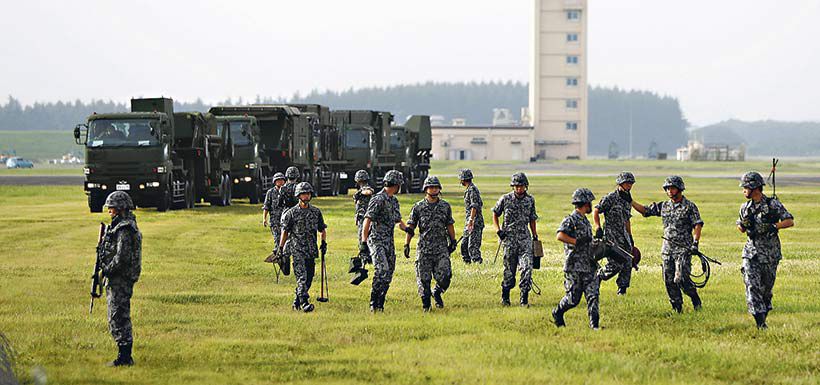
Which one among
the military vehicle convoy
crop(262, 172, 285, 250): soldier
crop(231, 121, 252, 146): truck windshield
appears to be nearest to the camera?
crop(262, 172, 285, 250): soldier

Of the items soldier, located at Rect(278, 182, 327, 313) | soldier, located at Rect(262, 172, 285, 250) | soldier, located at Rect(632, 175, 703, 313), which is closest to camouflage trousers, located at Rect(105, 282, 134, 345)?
soldier, located at Rect(278, 182, 327, 313)

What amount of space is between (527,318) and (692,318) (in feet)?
7.35

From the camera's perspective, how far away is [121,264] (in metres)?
12.3

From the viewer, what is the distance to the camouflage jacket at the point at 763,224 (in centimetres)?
1465

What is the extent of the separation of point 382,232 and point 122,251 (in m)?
4.70

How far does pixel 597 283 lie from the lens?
1461cm

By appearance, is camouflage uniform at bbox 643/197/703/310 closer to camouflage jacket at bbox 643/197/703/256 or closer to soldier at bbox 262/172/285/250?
camouflage jacket at bbox 643/197/703/256

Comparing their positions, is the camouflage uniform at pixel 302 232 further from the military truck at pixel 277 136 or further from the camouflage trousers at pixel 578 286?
the military truck at pixel 277 136

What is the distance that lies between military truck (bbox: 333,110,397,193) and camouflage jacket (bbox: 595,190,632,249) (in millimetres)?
38736

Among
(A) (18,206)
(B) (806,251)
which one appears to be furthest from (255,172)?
(B) (806,251)

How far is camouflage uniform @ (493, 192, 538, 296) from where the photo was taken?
55.8ft

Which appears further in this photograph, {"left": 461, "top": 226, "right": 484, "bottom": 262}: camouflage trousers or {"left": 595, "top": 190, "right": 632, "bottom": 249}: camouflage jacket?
{"left": 461, "top": 226, "right": 484, "bottom": 262}: camouflage trousers

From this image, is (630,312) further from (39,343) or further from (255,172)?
(255,172)

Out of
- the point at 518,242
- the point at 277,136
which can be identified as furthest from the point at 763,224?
the point at 277,136
